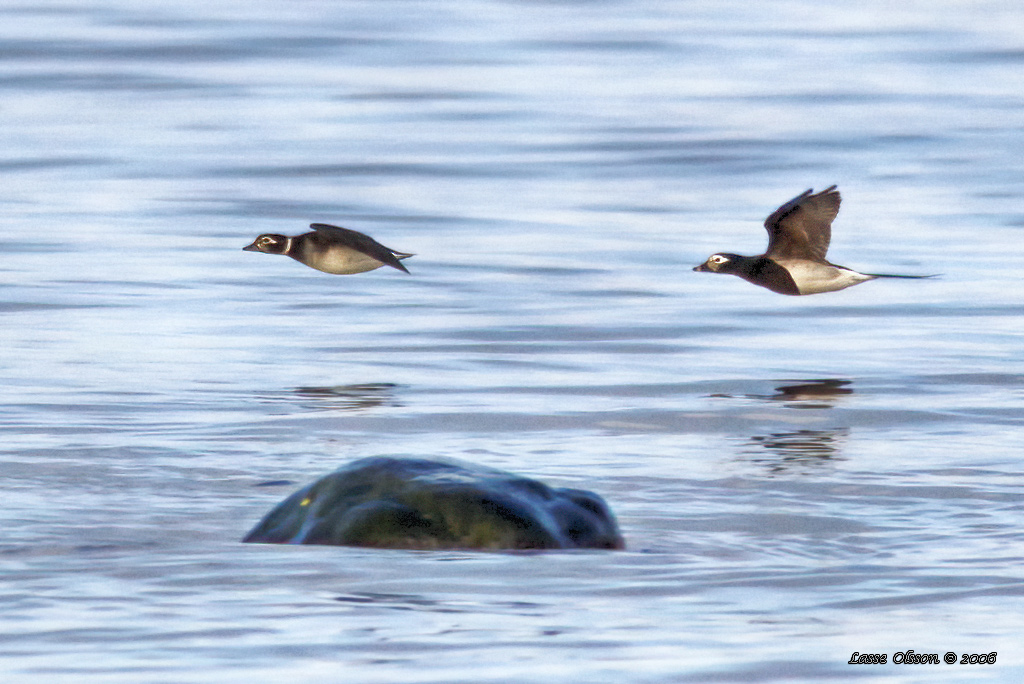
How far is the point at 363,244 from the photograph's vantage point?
11656 millimetres

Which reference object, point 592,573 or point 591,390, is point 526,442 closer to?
point 591,390

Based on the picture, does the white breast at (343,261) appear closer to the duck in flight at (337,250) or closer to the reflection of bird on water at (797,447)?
the duck in flight at (337,250)

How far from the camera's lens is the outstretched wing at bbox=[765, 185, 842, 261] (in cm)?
1078

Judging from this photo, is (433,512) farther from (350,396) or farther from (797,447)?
(350,396)

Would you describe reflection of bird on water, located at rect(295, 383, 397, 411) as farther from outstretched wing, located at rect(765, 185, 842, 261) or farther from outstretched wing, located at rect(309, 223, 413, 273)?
outstretched wing, located at rect(765, 185, 842, 261)

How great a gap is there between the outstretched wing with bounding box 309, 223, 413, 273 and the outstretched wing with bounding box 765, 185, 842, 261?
1988 millimetres

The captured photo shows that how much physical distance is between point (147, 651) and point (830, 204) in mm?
6735

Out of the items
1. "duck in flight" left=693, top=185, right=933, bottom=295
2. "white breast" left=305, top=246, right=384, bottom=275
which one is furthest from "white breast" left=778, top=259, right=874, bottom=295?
"white breast" left=305, top=246, right=384, bottom=275

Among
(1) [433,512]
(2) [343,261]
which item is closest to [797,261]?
(2) [343,261]

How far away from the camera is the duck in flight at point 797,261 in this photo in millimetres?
11094

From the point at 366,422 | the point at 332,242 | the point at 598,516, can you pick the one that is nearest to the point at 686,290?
the point at 332,242

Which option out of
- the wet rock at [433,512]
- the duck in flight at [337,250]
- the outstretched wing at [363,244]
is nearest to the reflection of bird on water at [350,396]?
the outstretched wing at [363,244]

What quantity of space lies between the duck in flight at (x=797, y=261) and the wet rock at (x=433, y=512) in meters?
5.19

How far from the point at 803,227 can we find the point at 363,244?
2372 mm
